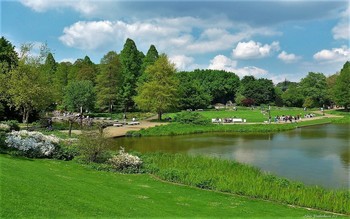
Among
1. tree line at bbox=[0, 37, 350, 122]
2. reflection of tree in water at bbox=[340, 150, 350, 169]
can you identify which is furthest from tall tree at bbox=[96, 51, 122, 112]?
reflection of tree in water at bbox=[340, 150, 350, 169]

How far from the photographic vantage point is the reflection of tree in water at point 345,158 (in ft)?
86.5

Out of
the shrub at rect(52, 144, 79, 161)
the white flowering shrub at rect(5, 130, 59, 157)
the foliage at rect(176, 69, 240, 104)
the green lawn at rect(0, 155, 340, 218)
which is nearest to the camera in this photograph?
the green lawn at rect(0, 155, 340, 218)

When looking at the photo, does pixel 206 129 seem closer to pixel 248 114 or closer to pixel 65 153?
pixel 65 153

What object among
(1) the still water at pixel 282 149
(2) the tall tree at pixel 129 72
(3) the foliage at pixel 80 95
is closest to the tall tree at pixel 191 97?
(2) the tall tree at pixel 129 72

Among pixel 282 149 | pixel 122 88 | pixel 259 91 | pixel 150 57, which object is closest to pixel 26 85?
pixel 282 149

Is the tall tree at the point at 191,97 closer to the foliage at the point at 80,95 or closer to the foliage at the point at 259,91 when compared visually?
the foliage at the point at 259,91

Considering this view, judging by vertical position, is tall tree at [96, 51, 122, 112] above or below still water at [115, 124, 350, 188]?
above

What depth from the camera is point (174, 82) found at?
5716 centimetres

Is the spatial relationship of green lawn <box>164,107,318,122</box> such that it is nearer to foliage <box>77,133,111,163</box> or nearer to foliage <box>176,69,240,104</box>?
foliage <box>176,69,240,104</box>

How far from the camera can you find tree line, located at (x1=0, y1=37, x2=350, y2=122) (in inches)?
1537

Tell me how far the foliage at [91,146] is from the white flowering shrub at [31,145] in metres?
1.95

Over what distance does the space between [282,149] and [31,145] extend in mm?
21353

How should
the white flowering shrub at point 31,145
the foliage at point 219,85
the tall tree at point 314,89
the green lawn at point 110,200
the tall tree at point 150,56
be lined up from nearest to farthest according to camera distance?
the green lawn at point 110,200
the white flowering shrub at point 31,145
the tall tree at point 150,56
the tall tree at point 314,89
the foliage at point 219,85

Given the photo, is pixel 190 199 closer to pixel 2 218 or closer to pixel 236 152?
pixel 2 218
